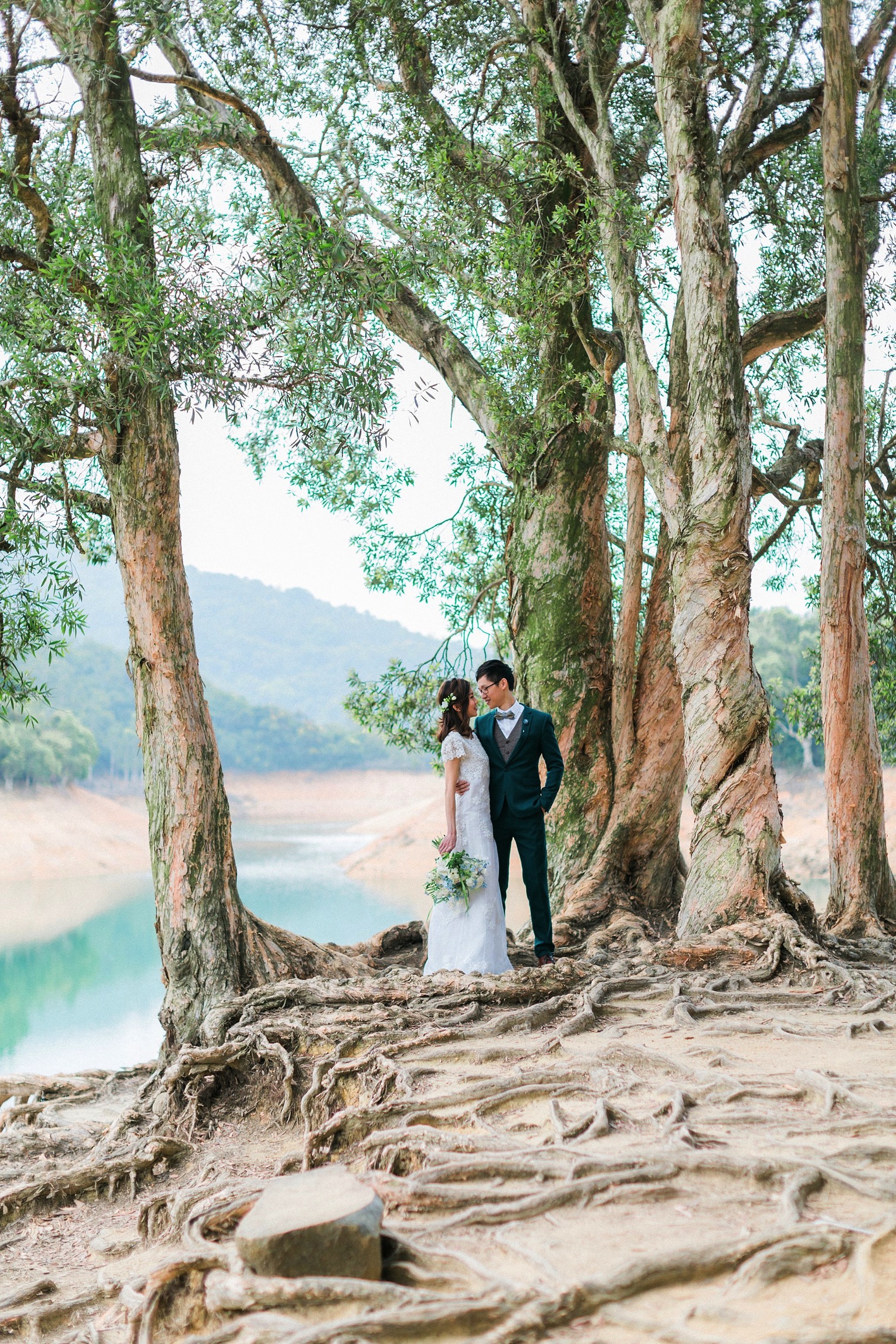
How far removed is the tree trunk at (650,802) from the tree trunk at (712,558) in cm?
127

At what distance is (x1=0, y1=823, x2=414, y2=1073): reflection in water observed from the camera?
18.7 meters

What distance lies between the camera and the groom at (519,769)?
16.3 ft

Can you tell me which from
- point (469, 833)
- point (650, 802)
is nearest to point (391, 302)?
point (469, 833)

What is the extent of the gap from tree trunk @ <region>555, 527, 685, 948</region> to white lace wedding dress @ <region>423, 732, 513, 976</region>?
1.88 meters

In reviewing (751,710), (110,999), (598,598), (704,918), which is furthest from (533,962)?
(110,999)

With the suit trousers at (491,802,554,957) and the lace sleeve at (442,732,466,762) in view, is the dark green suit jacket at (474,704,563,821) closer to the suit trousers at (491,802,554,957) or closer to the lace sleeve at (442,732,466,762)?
the suit trousers at (491,802,554,957)

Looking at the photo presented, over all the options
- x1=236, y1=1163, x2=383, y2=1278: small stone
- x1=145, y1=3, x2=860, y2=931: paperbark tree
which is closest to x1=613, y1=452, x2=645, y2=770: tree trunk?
x1=145, y1=3, x2=860, y2=931: paperbark tree

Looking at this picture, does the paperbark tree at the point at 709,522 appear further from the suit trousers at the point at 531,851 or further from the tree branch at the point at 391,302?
the tree branch at the point at 391,302

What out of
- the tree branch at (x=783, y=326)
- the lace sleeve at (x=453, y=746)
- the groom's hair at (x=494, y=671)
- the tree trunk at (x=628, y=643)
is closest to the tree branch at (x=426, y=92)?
the tree branch at (x=783, y=326)

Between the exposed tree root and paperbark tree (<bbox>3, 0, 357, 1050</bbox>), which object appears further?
paperbark tree (<bbox>3, 0, 357, 1050</bbox>)

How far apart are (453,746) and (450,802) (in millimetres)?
251

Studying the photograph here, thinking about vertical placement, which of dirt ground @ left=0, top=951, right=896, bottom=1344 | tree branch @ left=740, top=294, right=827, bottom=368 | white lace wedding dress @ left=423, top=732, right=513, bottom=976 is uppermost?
tree branch @ left=740, top=294, right=827, bottom=368

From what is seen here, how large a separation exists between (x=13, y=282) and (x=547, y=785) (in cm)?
378

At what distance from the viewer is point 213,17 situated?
299 inches
